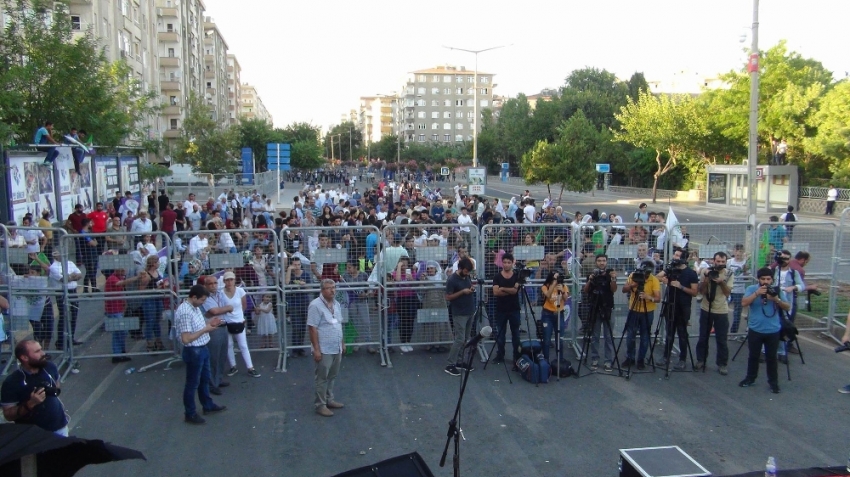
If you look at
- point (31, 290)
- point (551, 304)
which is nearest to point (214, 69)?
point (31, 290)

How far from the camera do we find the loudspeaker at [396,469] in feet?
14.2

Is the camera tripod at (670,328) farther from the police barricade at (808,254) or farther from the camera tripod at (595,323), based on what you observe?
the police barricade at (808,254)

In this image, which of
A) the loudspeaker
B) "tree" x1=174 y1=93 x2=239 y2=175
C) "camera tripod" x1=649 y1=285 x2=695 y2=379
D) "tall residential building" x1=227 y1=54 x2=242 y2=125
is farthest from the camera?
"tall residential building" x1=227 y1=54 x2=242 y2=125

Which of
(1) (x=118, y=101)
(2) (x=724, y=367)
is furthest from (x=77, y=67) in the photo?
(2) (x=724, y=367)

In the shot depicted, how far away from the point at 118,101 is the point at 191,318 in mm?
17618

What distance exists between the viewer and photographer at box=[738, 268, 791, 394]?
27.1ft

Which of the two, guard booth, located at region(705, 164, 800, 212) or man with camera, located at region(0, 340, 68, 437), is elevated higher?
guard booth, located at region(705, 164, 800, 212)

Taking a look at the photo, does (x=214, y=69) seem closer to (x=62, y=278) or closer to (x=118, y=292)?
(x=62, y=278)

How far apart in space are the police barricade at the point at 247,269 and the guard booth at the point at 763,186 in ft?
114

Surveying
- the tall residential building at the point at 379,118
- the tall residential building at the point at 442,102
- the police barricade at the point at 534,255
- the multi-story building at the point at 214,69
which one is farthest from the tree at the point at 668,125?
the tall residential building at the point at 379,118

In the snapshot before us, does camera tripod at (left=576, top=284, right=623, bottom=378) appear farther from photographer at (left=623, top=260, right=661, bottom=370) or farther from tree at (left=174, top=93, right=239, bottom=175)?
tree at (left=174, top=93, right=239, bottom=175)

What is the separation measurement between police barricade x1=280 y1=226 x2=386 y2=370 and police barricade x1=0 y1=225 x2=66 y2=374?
3.10 m

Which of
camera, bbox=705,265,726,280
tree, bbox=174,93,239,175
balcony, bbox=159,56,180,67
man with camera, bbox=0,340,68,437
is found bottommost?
man with camera, bbox=0,340,68,437

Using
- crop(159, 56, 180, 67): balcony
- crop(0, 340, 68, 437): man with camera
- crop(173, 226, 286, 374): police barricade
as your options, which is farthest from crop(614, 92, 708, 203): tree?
crop(0, 340, 68, 437): man with camera
